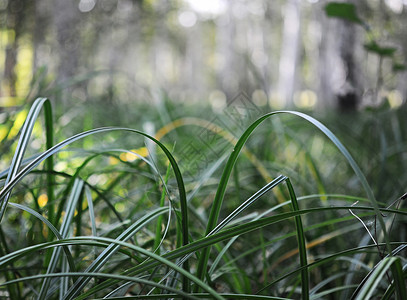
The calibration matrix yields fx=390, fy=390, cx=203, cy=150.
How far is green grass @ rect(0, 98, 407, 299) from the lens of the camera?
1.12 ft

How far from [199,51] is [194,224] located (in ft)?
61.7

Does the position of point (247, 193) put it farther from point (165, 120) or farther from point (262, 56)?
point (262, 56)

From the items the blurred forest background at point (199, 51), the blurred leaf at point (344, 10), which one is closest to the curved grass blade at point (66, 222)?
the blurred forest background at point (199, 51)

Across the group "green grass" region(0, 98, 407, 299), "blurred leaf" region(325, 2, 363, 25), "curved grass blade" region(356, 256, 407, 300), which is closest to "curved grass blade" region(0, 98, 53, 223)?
"green grass" region(0, 98, 407, 299)

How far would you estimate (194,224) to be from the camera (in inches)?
34.1

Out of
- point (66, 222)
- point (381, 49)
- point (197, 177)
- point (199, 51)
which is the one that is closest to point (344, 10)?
point (381, 49)

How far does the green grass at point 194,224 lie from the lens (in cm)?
34

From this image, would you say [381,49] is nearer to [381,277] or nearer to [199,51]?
[381,277]

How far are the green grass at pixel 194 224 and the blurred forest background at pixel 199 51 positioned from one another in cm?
24

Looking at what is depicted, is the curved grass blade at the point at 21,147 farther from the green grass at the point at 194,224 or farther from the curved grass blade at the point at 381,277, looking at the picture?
the curved grass blade at the point at 381,277

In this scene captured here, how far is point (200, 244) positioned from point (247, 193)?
0.67 m

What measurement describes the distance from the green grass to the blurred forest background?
0.79 feet

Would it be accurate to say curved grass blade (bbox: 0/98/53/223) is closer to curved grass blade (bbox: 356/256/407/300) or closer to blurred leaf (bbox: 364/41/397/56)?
curved grass blade (bbox: 356/256/407/300)

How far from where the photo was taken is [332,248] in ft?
2.70
